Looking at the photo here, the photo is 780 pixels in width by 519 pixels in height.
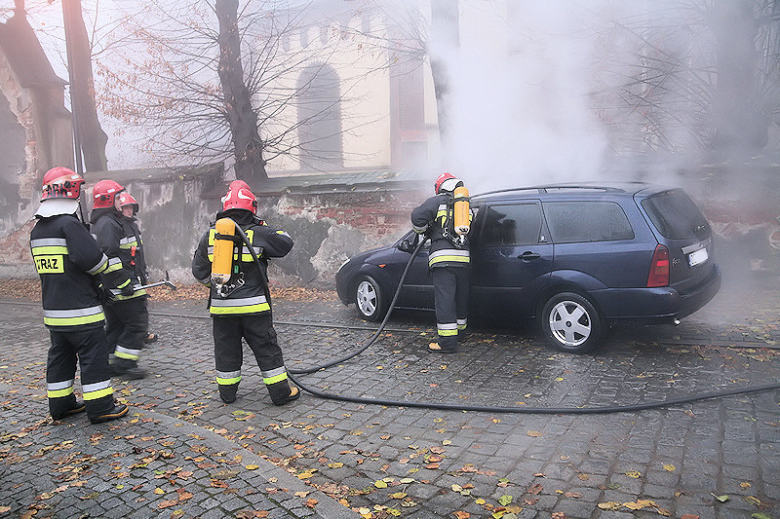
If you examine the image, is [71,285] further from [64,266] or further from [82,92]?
[82,92]

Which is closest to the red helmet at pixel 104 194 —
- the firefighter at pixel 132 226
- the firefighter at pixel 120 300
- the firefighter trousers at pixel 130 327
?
the firefighter at pixel 120 300

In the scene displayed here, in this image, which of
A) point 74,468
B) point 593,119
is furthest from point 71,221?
point 593,119

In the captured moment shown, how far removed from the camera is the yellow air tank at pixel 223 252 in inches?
201

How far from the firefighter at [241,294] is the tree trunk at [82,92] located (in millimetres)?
11064

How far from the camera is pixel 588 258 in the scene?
6.30 meters

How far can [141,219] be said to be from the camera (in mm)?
13484

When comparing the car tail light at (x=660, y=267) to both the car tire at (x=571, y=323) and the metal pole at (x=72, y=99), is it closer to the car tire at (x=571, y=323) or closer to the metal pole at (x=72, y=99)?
the car tire at (x=571, y=323)

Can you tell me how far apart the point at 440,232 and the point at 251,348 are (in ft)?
8.43

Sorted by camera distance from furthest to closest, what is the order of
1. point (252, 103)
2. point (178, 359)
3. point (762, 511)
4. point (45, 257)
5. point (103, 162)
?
1. point (103, 162)
2. point (252, 103)
3. point (178, 359)
4. point (45, 257)
5. point (762, 511)

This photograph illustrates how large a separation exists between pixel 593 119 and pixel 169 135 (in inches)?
365

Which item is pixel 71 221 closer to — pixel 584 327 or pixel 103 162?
pixel 584 327

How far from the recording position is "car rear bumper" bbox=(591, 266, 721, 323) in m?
5.91

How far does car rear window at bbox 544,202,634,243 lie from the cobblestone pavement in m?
1.21

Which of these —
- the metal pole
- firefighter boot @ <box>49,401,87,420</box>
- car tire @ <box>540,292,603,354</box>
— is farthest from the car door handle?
the metal pole
